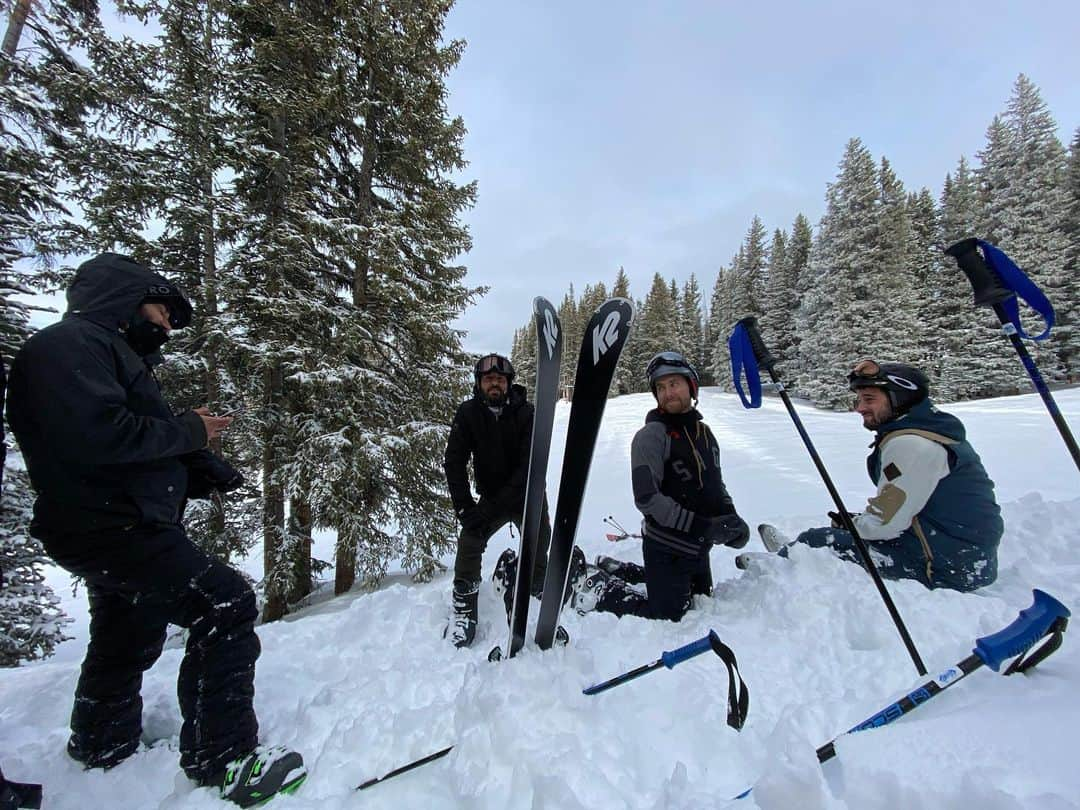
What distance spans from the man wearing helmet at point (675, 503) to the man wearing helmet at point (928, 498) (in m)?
1.15

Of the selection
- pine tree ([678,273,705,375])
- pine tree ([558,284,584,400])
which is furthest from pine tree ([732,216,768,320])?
pine tree ([558,284,584,400])

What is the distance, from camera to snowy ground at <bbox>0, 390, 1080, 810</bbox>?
1310 mm

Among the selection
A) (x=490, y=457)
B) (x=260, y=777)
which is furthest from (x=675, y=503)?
(x=260, y=777)

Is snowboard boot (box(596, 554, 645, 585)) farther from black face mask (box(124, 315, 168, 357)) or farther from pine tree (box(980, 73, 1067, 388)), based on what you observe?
pine tree (box(980, 73, 1067, 388))

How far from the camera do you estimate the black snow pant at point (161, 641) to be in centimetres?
198

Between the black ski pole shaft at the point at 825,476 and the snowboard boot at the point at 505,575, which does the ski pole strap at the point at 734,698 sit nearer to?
the black ski pole shaft at the point at 825,476

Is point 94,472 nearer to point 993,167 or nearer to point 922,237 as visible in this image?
point 993,167

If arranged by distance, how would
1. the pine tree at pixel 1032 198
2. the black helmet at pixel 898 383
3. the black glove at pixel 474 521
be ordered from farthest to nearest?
the pine tree at pixel 1032 198, the black glove at pixel 474 521, the black helmet at pixel 898 383

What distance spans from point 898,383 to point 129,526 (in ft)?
16.2

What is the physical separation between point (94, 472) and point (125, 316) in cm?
75

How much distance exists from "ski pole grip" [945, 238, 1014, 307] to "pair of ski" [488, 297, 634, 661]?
5.90ft

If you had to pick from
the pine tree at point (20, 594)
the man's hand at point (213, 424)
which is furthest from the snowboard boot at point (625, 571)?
the pine tree at point (20, 594)

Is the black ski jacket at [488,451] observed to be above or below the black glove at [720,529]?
above

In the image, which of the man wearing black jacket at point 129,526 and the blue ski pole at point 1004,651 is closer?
the blue ski pole at point 1004,651
